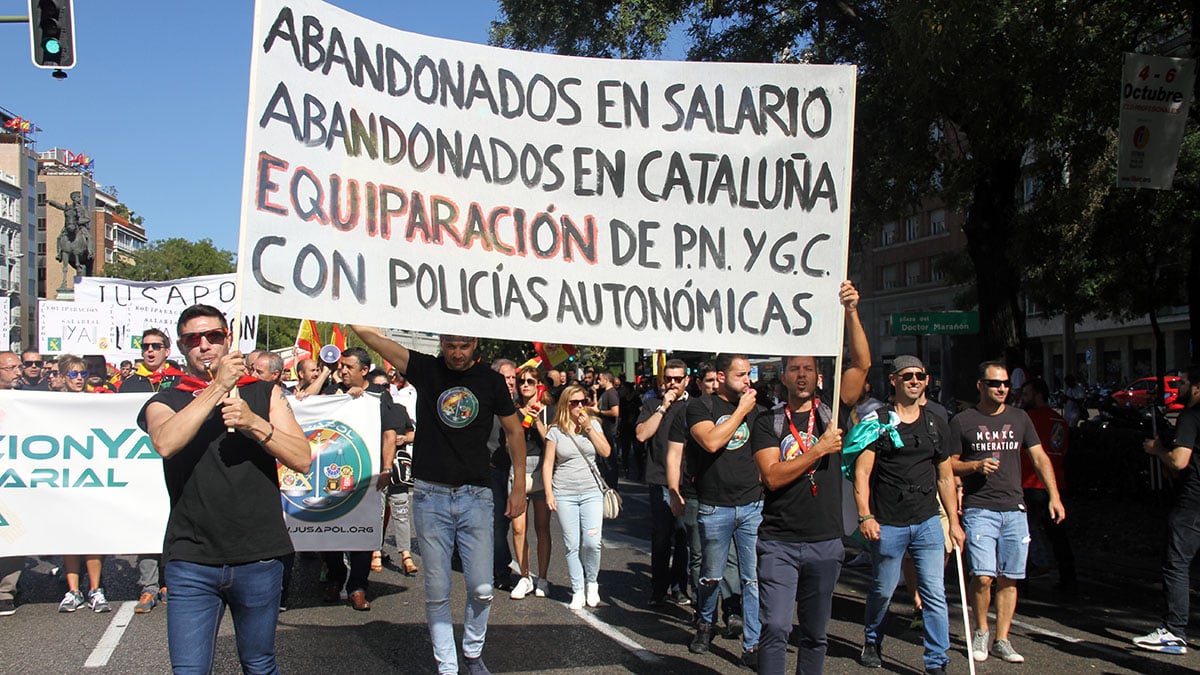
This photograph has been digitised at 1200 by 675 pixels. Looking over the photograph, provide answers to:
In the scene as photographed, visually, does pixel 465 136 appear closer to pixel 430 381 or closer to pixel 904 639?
pixel 430 381

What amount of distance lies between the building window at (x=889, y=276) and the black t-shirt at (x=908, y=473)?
184 feet

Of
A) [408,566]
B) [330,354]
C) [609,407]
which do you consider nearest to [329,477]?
[408,566]

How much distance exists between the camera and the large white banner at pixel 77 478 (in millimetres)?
8008

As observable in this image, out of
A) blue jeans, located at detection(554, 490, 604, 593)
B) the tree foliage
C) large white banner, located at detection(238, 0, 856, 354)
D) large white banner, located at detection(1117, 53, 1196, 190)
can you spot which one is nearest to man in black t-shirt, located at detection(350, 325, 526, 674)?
large white banner, located at detection(238, 0, 856, 354)

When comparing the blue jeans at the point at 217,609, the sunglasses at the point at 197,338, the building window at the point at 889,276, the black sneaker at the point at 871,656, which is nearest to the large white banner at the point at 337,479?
the black sneaker at the point at 871,656

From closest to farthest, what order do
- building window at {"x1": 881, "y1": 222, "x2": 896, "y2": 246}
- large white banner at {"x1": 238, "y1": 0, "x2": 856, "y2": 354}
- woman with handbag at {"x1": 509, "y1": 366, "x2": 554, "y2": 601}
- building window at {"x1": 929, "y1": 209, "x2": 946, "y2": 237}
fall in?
large white banner at {"x1": 238, "y1": 0, "x2": 856, "y2": 354} → woman with handbag at {"x1": 509, "y1": 366, "x2": 554, "y2": 601} → building window at {"x1": 929, "y1": 209, "x2": 946, "y2": 237} → building window at {"x1": 881, "y1": 222, "x2": 896, "y2": 246}

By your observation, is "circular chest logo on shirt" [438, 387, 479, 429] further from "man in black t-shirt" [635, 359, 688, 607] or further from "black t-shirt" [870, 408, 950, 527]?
"man in black t-shirt" [635, 359, 688, 607]

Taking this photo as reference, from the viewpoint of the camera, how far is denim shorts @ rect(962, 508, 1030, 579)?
666 cm

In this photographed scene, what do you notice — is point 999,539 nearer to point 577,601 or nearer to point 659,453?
point 659,453

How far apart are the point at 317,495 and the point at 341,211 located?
4259 mm

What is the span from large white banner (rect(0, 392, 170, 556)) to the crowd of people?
25cm

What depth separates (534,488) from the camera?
8820 mm

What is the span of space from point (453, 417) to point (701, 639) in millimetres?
2509

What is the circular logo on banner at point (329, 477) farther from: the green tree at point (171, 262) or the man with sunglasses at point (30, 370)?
the green tree at point (171, 262)
